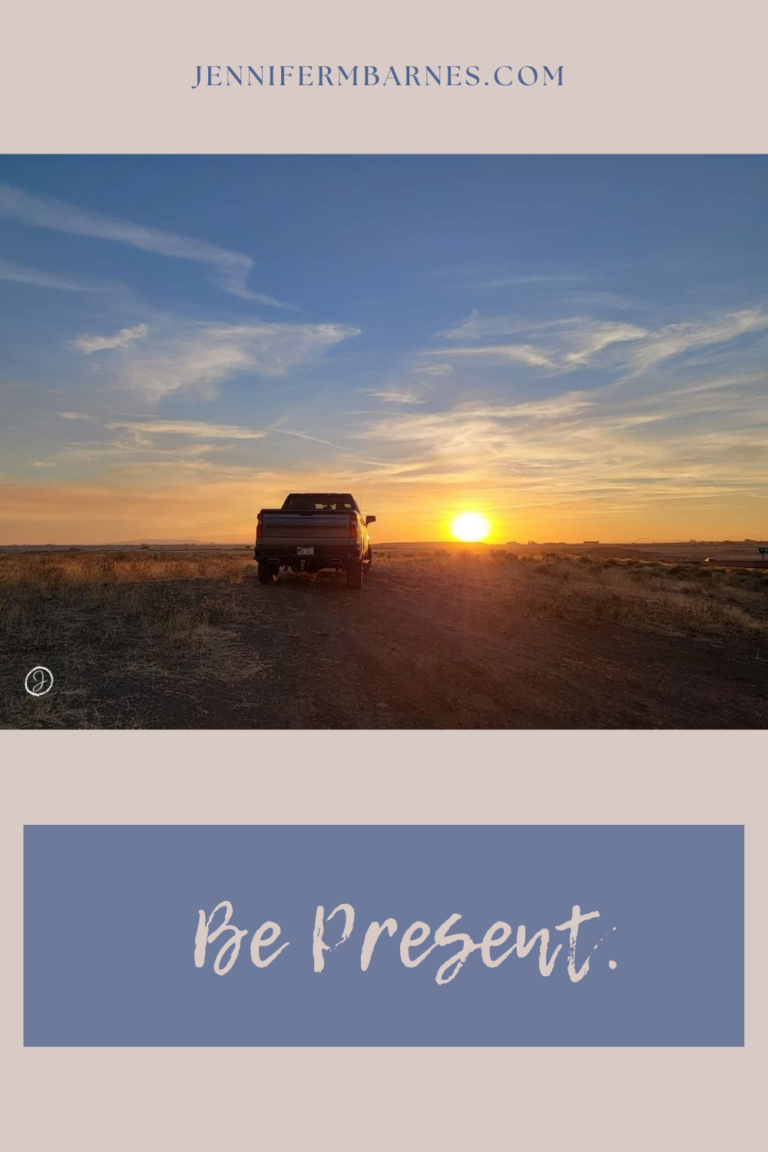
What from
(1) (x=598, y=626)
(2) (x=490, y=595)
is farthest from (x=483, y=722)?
(2) (x=490, y=595)

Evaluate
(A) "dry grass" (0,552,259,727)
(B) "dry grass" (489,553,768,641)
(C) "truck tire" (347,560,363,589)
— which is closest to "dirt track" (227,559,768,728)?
(A) "dry grass" (0,552,259,727)

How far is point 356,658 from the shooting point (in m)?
9.29

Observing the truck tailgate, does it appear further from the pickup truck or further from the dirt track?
the dirt track

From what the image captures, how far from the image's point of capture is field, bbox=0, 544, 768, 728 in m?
7.45

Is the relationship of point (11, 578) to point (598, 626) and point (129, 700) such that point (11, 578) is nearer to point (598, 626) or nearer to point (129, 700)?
point (129, 700)

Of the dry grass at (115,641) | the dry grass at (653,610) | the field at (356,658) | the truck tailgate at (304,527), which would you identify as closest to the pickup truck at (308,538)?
the truck tailgate at (304,527)

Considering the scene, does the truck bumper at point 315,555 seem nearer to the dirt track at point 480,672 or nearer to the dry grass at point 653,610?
the dirt track at point 480,672

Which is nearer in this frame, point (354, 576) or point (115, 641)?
point (115, 641)

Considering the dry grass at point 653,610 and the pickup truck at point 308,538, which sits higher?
the pickup truck at point 308,538

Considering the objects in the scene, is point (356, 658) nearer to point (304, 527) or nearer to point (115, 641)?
point (115, 641)

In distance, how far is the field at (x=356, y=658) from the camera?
745 cm

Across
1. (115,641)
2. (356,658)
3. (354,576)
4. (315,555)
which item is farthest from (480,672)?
(354,576)

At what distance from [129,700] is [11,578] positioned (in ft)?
Result: 34.6

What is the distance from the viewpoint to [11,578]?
1575 centimetres
